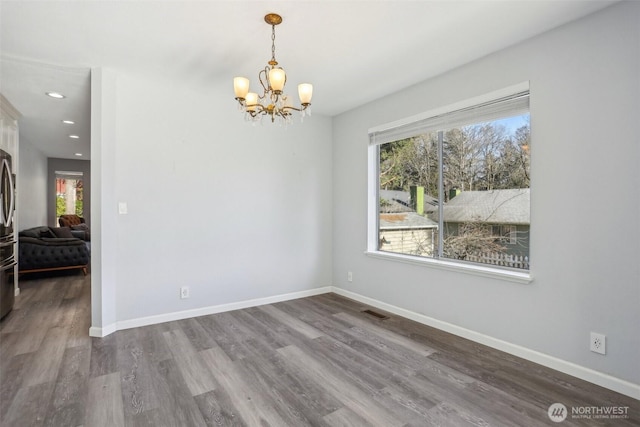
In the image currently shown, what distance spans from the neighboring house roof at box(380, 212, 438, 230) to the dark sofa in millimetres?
5308

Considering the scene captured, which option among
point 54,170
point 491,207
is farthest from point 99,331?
point 54,170

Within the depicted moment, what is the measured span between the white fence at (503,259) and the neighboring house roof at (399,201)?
0.72 metres

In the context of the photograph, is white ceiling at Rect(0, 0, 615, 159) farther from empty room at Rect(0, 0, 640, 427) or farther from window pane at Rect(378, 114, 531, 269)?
window pane at Rect(378, 114, 531, 269)

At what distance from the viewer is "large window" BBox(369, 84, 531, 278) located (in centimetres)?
288

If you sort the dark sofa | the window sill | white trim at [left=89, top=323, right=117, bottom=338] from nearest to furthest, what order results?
the window sill
white trim at [left=89, top=323, right=117, bottom=338]
the dark sofa

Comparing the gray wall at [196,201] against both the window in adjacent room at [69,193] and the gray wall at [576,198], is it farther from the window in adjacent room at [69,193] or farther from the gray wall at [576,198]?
the window in adjacent room at [69,193]

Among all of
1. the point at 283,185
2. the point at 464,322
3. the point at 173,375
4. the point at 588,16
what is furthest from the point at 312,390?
the point at 588,16

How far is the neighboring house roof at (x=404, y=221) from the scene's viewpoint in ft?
12.3

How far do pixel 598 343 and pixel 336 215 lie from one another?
3171 millimetres

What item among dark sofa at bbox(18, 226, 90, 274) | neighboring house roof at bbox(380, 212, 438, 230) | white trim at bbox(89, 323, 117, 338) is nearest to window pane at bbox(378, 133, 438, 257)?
neighboring house roof at bbox(380, 212, 438, 230)

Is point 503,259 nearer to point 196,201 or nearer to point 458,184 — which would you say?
point 458,184

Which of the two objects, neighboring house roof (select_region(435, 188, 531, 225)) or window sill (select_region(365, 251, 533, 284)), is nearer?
window sill (select_region(365, 251, 533, 284))

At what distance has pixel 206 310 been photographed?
385 centimetres

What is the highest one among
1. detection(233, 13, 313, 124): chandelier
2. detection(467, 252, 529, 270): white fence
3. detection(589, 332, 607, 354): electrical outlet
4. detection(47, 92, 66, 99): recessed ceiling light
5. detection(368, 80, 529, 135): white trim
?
detection(47, 92, 66, 99): recessed ceiling light
